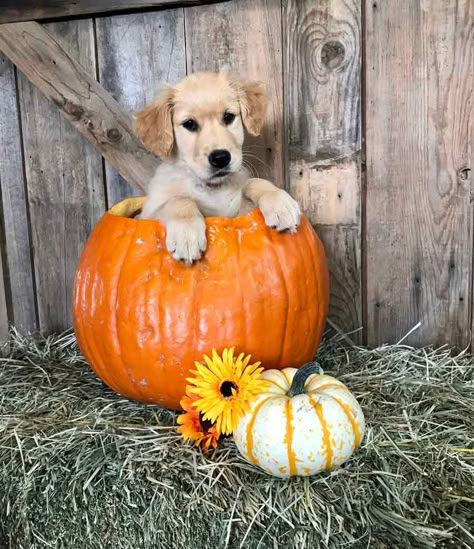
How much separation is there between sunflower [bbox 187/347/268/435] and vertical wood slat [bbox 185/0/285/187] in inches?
40.1

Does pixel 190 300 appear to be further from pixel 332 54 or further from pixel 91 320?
pixel 332 54

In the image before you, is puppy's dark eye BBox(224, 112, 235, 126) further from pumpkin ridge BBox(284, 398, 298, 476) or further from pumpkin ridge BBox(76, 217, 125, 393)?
pumpkin ridge BBox(284, 398, 298, 476)

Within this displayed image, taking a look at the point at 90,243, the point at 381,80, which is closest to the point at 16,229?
the point at 90,243

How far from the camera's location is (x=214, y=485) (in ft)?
4.88

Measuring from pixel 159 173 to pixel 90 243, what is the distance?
38cm

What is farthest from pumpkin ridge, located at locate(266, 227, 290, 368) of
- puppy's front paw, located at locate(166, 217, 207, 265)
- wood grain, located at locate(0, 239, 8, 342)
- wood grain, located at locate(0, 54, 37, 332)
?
wood grain, located at locate(0, 239, 8, 342)

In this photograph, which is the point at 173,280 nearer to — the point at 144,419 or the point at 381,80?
the point at 144,419

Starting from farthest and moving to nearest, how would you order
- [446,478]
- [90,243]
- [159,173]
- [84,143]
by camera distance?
[84,143] → [159,173] → [90,243] → [446,478]

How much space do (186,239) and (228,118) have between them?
62 cm

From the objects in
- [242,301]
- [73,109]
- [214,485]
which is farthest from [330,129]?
[214,485]

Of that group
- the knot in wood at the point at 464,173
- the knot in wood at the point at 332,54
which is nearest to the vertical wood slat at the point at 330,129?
the knot in wood at the point at 332,54

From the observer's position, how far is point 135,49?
2418 millimetres

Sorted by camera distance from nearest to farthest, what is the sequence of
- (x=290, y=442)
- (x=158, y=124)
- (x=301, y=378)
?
(x=290, y=442) → (x=301, y=378) → (x=158, y=124)

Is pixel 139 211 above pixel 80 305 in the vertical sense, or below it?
above
